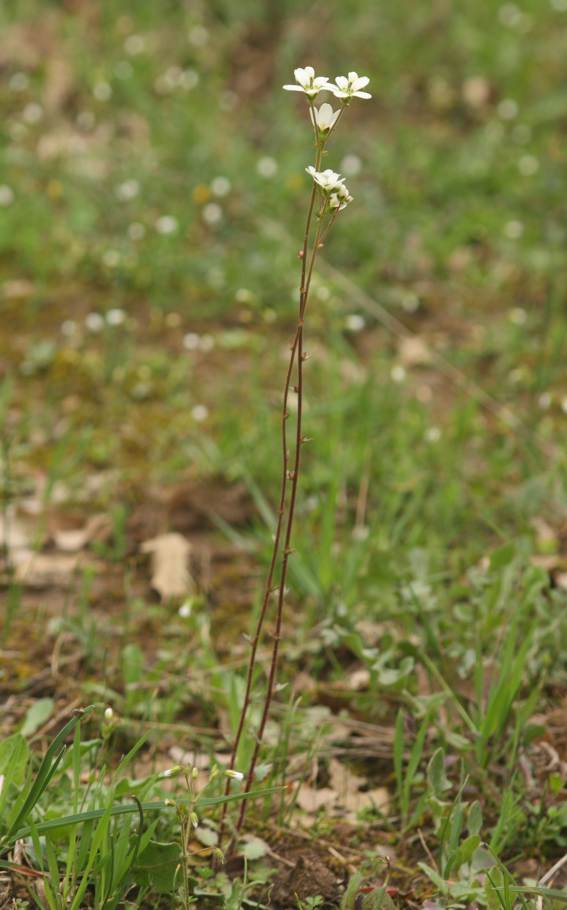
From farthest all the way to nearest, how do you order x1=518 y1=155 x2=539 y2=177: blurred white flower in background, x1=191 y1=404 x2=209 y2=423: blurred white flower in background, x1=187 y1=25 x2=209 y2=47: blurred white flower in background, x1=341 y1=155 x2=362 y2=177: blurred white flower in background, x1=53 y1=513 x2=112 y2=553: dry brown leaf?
x1=187 y1=25 x2=209 y2=47: blurred white flower in background
x1=518 y1=155 x2=539 y2=177: blurred white flower in background
x1=341 y1=155 x2=362 y2=177: blurred white flower in background
x1=191 y1=404 x2=209 y2=423: blurred white flower in background
x1=53 y1=513 x2=112 y2=553: dry brown leaf

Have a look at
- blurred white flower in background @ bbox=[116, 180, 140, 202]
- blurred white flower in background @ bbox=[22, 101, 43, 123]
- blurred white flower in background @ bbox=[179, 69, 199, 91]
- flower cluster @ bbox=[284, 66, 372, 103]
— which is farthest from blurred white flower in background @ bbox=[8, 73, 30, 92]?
flower cluster @ bbox=[284, 66, 372, 103]

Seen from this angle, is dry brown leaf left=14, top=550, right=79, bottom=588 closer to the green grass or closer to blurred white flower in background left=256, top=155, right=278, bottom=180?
the green grass

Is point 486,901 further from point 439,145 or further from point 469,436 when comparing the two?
point 439,145

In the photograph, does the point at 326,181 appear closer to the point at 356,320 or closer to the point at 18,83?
the point at 356,320

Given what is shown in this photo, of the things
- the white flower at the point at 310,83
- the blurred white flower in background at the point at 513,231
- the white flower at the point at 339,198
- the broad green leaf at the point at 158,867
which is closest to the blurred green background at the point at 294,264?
the blurred white flower in background at the point at 513,231

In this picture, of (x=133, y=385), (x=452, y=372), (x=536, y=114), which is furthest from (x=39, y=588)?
(x=536, y=114)
